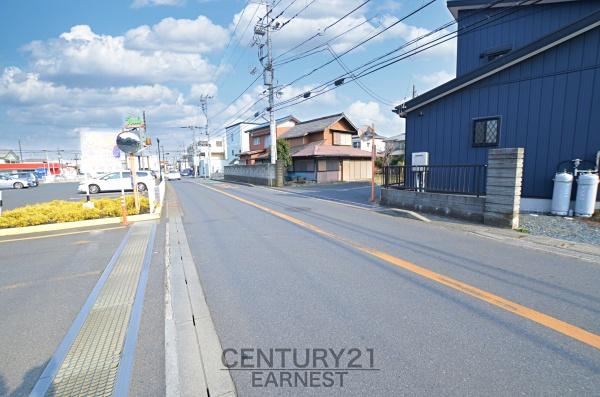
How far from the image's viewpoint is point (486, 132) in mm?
9961

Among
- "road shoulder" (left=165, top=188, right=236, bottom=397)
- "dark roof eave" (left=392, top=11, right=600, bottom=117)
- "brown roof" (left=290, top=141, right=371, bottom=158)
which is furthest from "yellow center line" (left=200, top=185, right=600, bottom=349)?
"brown roof" (left=290, top=141, right=371, bottom=158)

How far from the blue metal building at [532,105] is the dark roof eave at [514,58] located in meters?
0.02

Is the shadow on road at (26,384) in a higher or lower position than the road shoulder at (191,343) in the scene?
lower

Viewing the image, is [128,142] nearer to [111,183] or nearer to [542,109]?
[542,109]

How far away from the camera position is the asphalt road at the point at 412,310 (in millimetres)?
2277

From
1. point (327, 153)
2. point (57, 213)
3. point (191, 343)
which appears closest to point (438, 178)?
point (191, 343)

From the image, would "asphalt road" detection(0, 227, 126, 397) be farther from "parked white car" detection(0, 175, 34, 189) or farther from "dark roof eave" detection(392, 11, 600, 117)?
"parked white car" detection(0, 175, 34, 189)

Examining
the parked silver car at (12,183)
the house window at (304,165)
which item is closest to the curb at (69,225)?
the house window at (304,165)

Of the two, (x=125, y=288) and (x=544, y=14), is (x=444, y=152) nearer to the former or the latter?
(x=544, y=14)

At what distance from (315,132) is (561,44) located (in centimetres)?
2070

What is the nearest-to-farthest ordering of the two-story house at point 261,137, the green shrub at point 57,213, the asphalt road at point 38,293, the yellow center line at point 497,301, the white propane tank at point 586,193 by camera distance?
the asphalt road at point 38,293 < the yellow center line at point 497,301 < the white propane tank at point 586,193 < the green shrub at point 57,213 < the two-story house at point 261,137

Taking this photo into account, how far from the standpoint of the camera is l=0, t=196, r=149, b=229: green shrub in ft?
27.0

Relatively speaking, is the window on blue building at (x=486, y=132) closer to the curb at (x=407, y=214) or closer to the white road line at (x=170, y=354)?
the curb at (x=407, y=214)

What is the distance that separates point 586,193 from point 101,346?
10786mm
